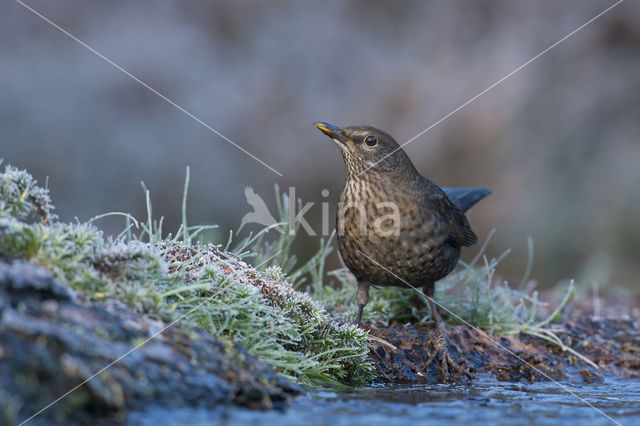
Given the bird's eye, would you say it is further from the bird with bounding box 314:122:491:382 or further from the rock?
the rock

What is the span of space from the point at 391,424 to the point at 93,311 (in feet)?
3.37

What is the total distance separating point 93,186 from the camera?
8.52 m

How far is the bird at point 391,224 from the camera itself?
400cm

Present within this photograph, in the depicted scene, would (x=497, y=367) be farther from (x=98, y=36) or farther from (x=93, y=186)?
(x=98, y=36)

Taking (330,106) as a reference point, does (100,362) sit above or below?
below

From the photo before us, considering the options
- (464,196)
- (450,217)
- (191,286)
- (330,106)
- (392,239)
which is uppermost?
(330,106)

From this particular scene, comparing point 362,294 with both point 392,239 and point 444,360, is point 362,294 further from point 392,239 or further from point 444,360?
point 444,360

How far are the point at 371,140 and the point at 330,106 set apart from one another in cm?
554

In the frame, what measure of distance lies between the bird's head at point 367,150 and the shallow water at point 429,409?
5.85 feet

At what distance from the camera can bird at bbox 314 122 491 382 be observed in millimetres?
4004

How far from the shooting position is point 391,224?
408 centimetres

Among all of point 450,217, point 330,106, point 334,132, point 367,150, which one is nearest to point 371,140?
point 367,150

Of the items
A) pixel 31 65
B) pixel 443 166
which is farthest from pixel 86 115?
pixel 443 166

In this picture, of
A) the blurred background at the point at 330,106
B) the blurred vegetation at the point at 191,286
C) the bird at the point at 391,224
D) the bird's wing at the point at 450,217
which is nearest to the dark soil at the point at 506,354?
the bird at the point at 391,224
